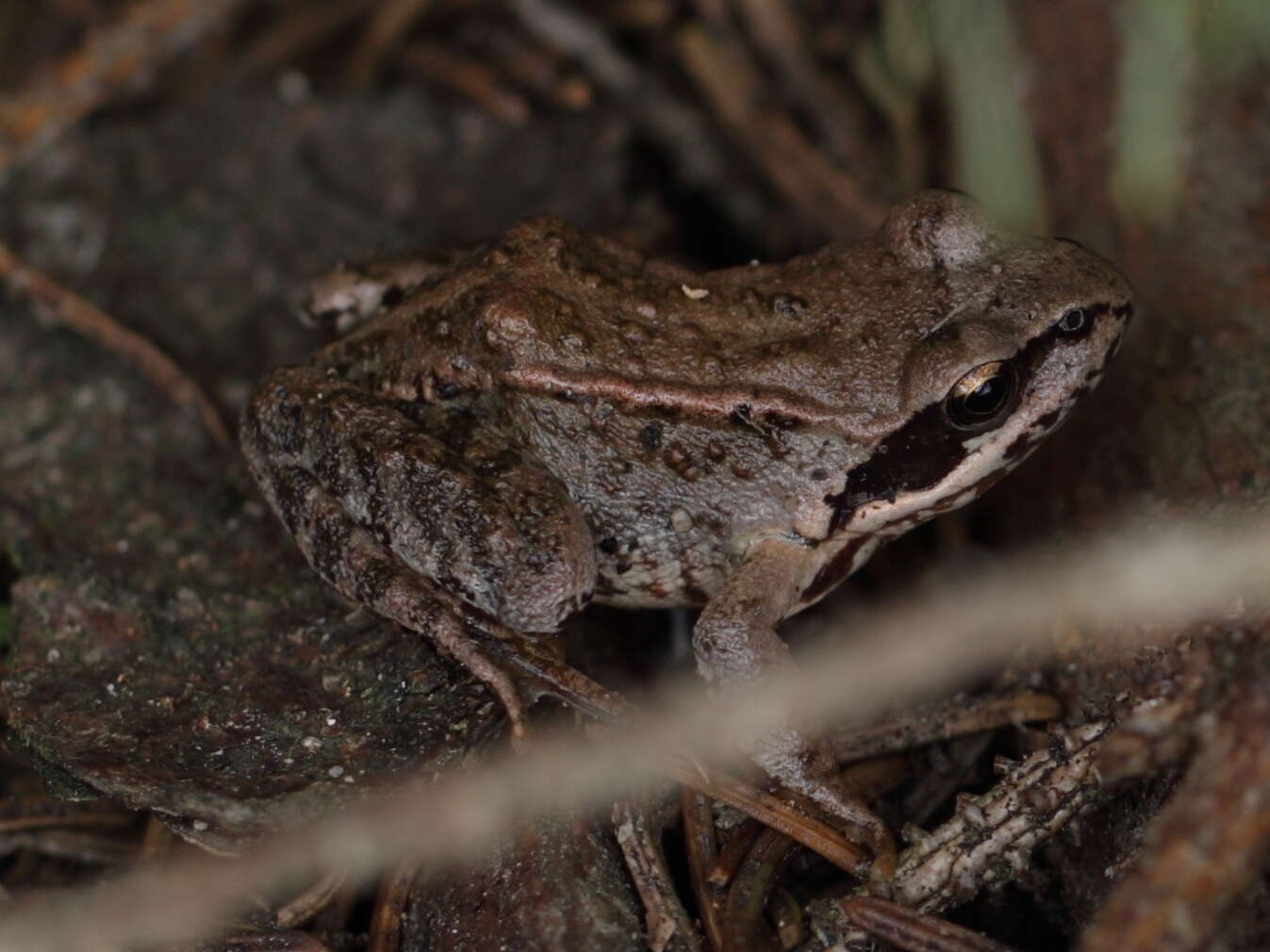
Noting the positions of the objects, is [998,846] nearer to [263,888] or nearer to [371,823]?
[371,823]

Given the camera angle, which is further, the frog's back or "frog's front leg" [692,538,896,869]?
the frog's back

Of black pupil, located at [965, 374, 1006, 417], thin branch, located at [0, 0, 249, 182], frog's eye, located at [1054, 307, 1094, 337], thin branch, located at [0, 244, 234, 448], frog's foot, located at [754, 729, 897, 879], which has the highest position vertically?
thin branch, located at [0, 0, 249, 182]

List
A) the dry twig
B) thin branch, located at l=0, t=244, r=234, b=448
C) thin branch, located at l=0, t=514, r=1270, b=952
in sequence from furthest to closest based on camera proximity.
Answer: thin branch, located at l=0, t=244, r=234, b=448 < thin branch, located at l=0, t=514, r=1270, b=952 < the dry twig

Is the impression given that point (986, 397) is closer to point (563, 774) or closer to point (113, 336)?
point (563, 774)

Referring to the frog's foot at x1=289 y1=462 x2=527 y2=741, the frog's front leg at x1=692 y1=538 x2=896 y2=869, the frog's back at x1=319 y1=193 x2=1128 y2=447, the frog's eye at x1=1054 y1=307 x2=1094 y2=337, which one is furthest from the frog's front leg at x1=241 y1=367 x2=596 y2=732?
the frog's eye at x1=1054 y1=307 x2=1094 y2=337

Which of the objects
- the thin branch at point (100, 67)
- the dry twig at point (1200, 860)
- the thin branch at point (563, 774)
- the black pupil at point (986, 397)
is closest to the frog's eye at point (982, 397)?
the black pupil at point (986, 397)

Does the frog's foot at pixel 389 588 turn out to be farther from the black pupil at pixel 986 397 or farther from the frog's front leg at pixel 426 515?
the black pupil at pixel 986 397

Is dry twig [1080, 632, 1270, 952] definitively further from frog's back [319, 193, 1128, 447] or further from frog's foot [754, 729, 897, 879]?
frog's back [319, 193, 1128, 447]

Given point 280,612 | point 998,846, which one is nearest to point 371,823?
point 280,612
